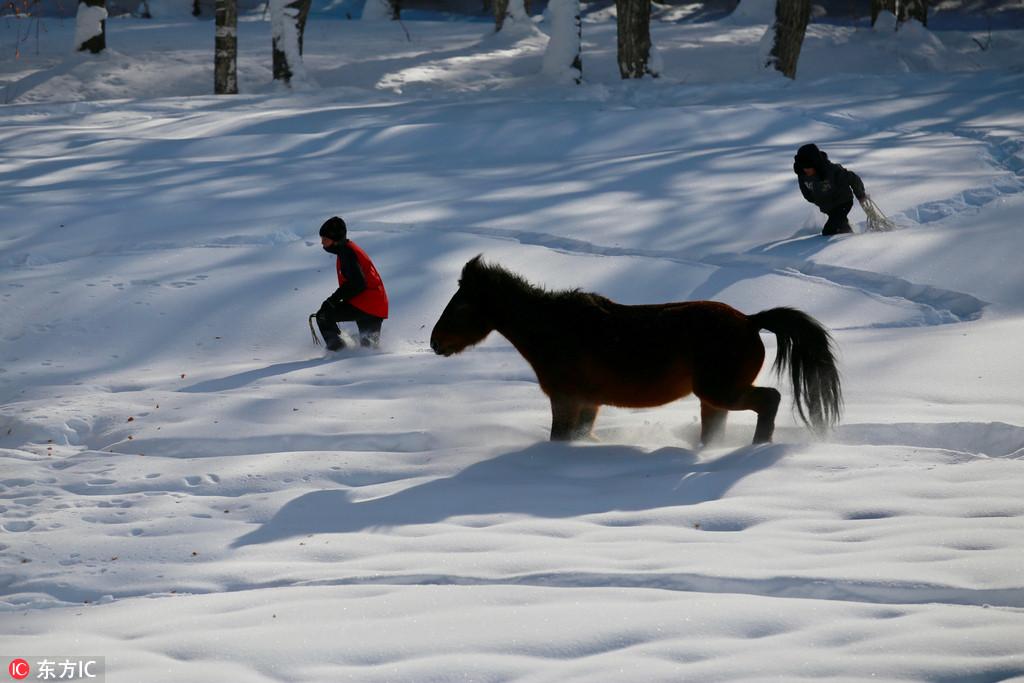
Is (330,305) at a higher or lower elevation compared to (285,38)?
lower

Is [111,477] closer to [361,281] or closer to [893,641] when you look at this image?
[361,281]

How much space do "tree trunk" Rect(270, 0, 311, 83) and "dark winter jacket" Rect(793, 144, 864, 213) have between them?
45.6 ft

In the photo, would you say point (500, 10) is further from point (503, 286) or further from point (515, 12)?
point (503, 286)

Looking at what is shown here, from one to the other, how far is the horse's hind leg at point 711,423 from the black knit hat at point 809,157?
522 centimetres

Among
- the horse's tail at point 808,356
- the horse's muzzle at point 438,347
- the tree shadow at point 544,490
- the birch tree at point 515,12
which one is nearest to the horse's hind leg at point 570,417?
the tree shadow at point 544,490

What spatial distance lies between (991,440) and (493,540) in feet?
10.0

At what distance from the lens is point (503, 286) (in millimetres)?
6719

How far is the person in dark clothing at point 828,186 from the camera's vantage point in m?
10.8

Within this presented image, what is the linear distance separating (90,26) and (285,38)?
16.7 feet

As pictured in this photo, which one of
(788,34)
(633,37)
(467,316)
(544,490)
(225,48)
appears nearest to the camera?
(544,490)

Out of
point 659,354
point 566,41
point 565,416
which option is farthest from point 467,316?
point 566,41

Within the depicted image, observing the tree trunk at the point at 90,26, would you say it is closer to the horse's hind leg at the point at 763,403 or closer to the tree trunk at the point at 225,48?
the tree trunk at the point at 225,48

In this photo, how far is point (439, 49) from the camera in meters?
27.5

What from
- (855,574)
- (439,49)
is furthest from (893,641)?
(439,49)
